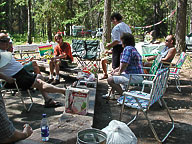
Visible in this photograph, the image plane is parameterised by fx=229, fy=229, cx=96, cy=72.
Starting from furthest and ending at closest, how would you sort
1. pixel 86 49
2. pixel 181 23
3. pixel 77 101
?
pixel 181 23
pixel 86 49
pixel 77 101

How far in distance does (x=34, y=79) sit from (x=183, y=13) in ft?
23.7

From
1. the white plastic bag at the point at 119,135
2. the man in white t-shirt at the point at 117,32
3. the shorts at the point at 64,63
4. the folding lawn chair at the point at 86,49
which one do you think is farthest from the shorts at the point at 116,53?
the white plastic bag at the point at 119,135

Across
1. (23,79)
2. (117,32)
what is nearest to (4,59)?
(23,79)

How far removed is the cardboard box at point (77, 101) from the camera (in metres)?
3.15

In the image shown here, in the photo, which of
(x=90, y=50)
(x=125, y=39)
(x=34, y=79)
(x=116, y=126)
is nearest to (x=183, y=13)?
(x=90, y=50)

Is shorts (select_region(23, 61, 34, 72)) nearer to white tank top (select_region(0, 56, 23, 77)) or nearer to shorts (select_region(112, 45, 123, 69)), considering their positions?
white tank top (select_region(0, 56, 23, 77))

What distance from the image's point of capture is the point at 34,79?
3.89 meters

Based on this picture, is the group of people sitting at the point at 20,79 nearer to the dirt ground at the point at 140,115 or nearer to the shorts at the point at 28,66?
the shorts at the point at 28,66

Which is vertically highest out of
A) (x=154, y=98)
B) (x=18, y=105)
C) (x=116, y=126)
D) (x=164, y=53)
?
(x=164, y=53)

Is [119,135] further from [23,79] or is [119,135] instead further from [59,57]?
[59,57]

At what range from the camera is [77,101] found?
3.19 meters

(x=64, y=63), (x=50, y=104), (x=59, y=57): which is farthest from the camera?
(x=64, y=63)

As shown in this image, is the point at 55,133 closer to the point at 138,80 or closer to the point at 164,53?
the point at 138,80

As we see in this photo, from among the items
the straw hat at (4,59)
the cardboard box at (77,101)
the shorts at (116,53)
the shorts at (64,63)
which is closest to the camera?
the straw hat at (4,59)
